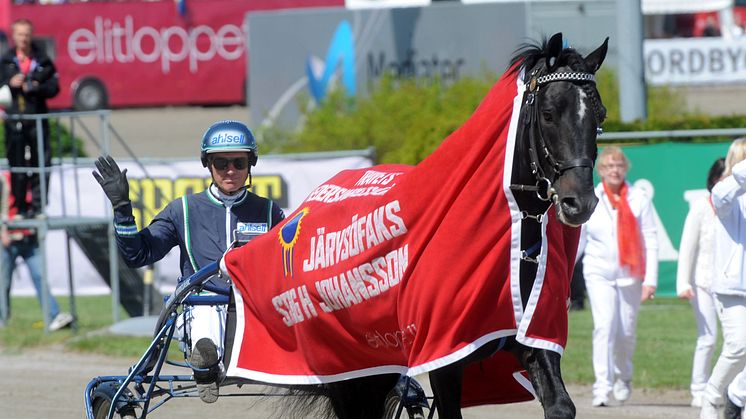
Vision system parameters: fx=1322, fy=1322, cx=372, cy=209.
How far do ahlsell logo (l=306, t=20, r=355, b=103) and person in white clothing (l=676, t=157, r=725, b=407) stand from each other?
14.1 m

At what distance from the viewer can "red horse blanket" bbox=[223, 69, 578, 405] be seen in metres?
5.25

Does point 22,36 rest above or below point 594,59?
above

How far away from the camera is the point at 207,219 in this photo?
6777mm

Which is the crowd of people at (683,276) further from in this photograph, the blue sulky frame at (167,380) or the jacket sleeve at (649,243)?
the blue sulky frame at (167,380)

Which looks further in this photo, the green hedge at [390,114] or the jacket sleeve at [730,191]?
the green hedge at [390,114]

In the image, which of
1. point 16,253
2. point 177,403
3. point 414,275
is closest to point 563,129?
point 414,275

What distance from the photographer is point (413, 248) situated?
543 cm

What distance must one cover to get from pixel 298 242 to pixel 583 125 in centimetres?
159

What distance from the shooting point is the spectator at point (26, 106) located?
12867 mm

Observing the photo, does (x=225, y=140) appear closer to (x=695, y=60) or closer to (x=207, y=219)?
(x=207, y=219)

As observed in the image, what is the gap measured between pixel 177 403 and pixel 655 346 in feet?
13.8

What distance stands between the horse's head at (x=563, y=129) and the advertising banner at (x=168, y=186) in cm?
854

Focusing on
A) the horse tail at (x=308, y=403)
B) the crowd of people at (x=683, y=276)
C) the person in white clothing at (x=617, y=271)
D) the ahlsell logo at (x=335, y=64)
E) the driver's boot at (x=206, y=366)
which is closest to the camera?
the driver's boot at (x=206, y=366)

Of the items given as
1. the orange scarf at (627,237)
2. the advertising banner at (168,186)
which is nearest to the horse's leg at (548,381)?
the orange scarf at (627,237)
